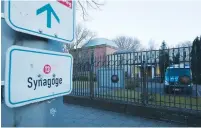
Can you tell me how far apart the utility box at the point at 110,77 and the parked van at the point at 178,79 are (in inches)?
68.7

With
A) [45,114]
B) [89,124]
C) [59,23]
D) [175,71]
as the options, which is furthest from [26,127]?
[175,71]

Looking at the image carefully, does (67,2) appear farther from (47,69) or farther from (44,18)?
(47,69)

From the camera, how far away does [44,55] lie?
1.33 meters

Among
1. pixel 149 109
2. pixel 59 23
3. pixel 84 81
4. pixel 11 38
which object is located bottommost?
pixel 149 109

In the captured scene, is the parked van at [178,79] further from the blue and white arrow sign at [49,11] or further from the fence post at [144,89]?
the blue and white arrow sign at [49,11]

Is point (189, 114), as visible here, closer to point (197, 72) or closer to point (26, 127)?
point (197, 72)

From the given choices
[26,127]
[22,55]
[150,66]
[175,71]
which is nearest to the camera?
[22,55]

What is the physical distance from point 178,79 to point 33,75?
16.9 ft

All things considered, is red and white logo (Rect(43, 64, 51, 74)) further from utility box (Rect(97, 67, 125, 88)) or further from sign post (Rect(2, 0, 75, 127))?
utility box (Rect(97, 67, 125, 88))

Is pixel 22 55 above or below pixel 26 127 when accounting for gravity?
above

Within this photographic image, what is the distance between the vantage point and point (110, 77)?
22.9ft

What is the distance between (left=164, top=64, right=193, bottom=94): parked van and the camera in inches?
209

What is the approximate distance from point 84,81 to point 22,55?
6.58 meters

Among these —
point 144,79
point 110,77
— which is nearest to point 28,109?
point 144,79
